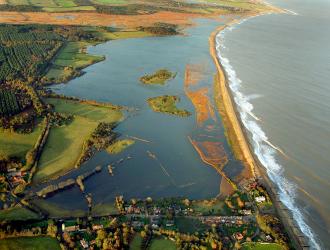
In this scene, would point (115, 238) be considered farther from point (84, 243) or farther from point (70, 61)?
point (70, 61)

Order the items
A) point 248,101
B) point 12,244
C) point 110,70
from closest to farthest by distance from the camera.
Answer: point 12,244 < point 248,101 < point 110,70

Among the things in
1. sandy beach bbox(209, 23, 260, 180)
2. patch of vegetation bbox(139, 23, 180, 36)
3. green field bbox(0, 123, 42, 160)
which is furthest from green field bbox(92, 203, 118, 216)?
patch of vegetation bbox(139, 23, 180, 36)

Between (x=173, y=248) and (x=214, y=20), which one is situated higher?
(x=173, y=248)

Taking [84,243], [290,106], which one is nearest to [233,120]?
[290,106]

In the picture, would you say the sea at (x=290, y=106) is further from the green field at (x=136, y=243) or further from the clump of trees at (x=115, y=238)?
the clump of trees at (x=115, y=238)

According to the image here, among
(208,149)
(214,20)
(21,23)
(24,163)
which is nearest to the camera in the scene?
(24,163)

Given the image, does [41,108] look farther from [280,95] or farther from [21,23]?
[21,23]

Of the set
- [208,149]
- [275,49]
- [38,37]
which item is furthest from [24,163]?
[275,49]
